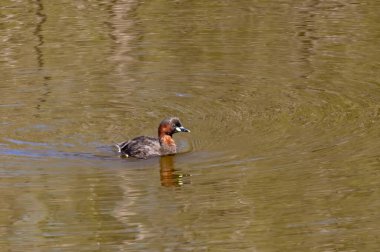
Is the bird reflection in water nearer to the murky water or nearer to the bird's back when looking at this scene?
the murky water

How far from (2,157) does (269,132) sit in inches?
119

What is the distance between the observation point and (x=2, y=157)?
12.2 meters

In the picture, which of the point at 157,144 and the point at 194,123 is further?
the point at 194,123

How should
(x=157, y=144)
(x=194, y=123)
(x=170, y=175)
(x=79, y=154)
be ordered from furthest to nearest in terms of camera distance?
1. (x=194, y=123)
2. (x=157, y=144)
3. (x=79, y=154)
4. (x=170, y=175)

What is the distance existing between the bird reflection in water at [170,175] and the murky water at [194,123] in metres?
0.03

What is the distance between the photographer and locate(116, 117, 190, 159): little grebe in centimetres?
1237

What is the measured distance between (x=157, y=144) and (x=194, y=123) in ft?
3.70

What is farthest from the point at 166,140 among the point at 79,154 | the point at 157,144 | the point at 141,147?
the point at 79,154

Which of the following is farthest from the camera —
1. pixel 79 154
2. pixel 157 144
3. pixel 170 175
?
pixel 157 144

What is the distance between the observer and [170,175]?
38.3 feet

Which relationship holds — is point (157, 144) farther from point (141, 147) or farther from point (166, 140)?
point (141, 147)

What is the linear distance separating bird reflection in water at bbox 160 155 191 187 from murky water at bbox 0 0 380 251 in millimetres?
32

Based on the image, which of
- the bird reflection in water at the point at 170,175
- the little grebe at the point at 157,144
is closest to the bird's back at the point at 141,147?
the little grebe at the point at 157,144

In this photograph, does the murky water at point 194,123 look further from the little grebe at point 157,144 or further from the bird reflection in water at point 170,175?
the little grebe at point 157,144
